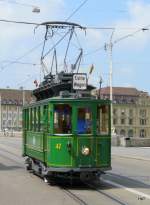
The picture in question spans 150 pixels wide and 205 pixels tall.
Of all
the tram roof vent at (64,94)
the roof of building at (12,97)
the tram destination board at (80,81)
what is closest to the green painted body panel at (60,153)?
the tram roof vent at (64,94)

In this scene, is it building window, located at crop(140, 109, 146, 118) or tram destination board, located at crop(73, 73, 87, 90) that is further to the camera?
building window, located at crop(140, 109, 146, 118)

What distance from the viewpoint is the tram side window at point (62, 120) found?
17594 millimetres

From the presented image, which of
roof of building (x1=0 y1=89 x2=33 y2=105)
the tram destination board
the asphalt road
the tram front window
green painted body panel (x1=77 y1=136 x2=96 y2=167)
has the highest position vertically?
roof of building (x1=0 y1=89 x2=33 y2=105)

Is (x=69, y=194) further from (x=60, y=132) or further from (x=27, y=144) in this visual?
(x=27, y=144)

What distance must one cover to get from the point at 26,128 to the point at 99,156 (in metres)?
5.53

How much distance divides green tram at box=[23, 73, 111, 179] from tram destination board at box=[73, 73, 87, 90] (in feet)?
2.00

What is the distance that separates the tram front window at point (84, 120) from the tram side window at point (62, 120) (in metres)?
0.27

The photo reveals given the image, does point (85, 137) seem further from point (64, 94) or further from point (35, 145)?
point (35, 145)

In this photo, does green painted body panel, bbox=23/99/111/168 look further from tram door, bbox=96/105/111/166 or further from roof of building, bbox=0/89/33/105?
roof of building, bbox=0/89/33/105

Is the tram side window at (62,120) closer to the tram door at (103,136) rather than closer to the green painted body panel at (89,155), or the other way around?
the green painted body panel at (89,155)

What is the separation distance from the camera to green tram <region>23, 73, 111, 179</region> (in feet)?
57.0

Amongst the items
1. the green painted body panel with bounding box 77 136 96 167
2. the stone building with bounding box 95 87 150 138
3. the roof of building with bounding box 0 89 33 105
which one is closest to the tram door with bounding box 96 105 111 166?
the green painted body panel with bounding box 77 136 96 167

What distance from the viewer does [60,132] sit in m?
17.6

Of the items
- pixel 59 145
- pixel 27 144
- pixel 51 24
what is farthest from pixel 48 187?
pixel 51 24
